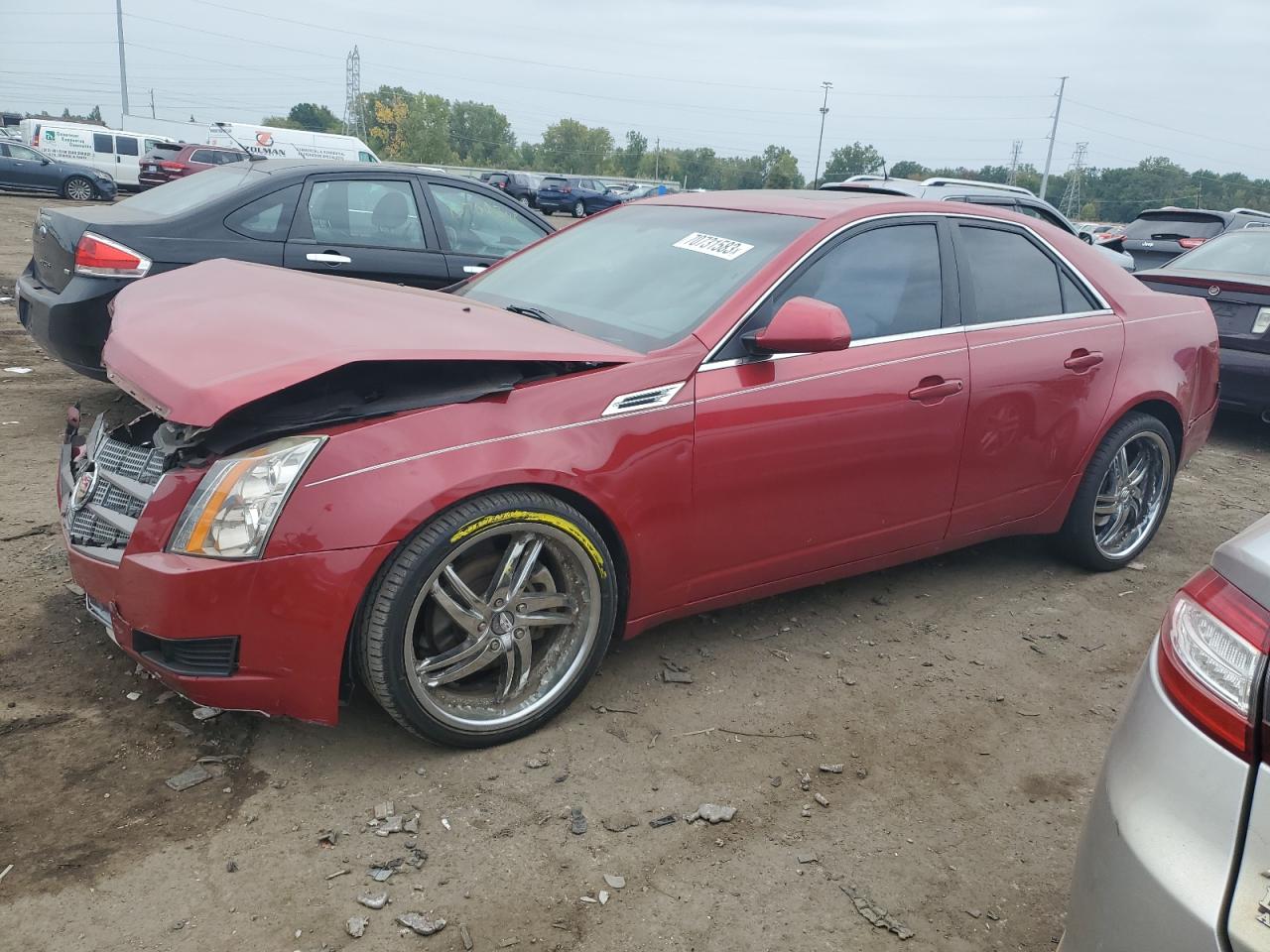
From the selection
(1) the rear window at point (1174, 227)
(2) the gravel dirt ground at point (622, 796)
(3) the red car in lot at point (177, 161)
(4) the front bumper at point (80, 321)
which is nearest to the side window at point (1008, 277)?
(2) the gravel dirt ground at point (622, 796)

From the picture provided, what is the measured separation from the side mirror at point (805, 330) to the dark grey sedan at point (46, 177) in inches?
1064

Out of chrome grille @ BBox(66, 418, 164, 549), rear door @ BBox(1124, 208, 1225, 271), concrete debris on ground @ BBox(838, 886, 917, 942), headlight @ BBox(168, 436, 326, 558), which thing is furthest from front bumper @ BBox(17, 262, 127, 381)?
rear door @ BBox(1124, 208, 1225, 271)

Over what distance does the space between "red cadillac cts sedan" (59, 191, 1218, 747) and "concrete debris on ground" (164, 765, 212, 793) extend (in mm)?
299

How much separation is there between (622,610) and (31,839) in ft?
5.50

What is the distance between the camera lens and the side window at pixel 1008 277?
3936 mm

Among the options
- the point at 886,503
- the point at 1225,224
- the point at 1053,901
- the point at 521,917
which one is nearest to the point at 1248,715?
the point at 1053,901

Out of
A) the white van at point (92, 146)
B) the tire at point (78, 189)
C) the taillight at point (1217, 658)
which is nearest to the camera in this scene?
the taillight at point (1217, 658)

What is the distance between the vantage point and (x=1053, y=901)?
8.10 feet

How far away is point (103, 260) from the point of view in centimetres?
527

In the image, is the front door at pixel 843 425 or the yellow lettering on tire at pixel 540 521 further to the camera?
the front door at pixel 843 425

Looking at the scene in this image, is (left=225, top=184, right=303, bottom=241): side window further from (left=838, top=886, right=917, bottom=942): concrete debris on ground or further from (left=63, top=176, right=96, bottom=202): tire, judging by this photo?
(left=63, top=176, right=96, bottom=202): tire

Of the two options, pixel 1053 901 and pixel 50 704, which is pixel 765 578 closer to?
pixel 1053 901

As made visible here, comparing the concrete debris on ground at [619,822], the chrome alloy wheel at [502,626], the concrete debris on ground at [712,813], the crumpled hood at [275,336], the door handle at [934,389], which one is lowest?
the concrete debris on ground at [619,822]

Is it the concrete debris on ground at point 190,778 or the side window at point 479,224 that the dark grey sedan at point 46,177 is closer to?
the side window at point 479,224
